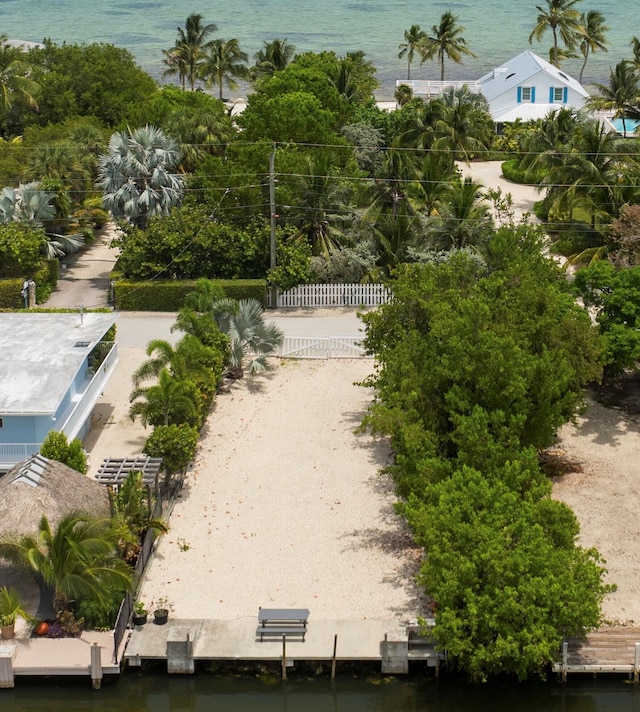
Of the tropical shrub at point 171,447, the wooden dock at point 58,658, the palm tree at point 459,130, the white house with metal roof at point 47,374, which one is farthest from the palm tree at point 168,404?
the palm tree at point 459,130

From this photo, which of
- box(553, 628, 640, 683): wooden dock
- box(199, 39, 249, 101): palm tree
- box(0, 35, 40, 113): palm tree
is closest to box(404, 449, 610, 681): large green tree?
box(553, 628, 640, 683): wooden dock

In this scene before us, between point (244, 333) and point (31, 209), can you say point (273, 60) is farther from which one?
point (244, 333)

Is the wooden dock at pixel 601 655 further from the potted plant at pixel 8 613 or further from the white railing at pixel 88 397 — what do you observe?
the white railing at pixel 88 397

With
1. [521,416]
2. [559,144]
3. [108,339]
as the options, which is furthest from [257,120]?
[521,416]

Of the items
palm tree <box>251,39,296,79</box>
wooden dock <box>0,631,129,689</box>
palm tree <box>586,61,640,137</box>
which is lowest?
wooden dock <box>0,631,129,689</box>

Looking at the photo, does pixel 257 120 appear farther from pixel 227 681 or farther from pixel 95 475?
pixel 227 681

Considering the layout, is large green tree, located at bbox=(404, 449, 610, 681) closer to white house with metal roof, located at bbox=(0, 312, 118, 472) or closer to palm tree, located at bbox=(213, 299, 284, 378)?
white house with metal roof, located at bbox=(0, 312, 118, 472)
